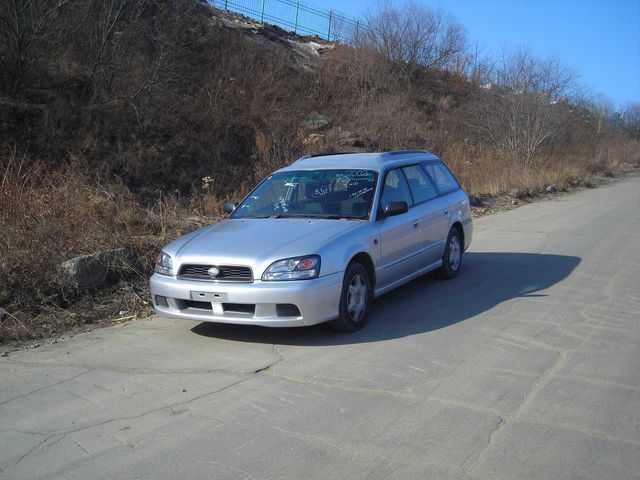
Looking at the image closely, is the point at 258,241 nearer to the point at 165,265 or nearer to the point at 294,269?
the point at 294,269

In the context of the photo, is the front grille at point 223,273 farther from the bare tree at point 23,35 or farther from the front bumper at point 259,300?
the bare tree at point 23,35

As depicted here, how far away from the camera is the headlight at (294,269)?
18.5 feet

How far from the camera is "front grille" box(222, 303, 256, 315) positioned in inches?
224

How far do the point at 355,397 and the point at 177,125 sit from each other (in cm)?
1396

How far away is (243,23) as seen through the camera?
28141 mm

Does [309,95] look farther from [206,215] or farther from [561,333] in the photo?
[561,333]

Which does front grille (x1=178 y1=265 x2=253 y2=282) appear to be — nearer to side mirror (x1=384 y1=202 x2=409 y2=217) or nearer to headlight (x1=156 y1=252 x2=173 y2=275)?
headlight (x1=156 y1=252 x2=173 y2=275)

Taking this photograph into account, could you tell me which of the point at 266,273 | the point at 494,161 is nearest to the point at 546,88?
the point at 494,161

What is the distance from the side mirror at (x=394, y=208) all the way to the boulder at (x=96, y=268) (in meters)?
3.25

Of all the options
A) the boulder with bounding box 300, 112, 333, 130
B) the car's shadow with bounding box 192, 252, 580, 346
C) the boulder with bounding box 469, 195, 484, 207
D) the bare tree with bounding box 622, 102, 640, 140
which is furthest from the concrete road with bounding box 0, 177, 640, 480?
the bare tree with bounding box 622, 102, 640, 140

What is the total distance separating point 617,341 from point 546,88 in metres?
22.6

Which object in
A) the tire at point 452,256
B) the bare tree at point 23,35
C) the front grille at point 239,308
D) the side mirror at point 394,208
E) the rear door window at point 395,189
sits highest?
the bare tree at point 23,35

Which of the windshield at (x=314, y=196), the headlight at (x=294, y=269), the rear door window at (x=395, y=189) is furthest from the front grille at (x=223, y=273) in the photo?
the rear door window at (x=395, y=189)

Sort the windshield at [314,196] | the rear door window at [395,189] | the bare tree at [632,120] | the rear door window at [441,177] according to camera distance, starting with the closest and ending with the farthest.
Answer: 1. the windshield at [314,196]
2. the rear door window at [395,189]
3. the rear door window at [441,177]
4. the bare tree at [632,120]
